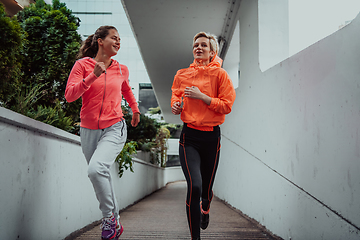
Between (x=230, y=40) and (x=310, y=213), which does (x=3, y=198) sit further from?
(x=230, y=40)

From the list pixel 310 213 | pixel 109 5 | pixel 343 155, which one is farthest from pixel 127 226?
pixel 109 5

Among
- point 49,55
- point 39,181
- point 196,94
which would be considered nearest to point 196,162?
point 196,94

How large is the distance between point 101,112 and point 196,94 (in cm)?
77

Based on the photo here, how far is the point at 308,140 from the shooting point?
91.5 inches

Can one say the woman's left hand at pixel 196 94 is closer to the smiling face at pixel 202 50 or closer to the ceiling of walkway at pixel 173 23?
the smiling face at pixel 202 50

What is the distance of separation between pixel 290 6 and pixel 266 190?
2.34 metres

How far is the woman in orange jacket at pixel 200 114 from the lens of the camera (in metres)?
2.41

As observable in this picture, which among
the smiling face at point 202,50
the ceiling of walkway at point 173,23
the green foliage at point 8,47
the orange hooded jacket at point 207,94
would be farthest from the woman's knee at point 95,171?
the ceiling of walkway at point 173,23

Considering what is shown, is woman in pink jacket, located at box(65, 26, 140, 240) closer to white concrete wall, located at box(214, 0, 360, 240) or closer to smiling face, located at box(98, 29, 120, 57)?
smiling face, located at box(98, 29, 120, 57)

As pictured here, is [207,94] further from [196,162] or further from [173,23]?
[173,23]

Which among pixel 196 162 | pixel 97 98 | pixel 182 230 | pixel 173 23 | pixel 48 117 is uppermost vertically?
pixel 173 23

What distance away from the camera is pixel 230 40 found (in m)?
6.27

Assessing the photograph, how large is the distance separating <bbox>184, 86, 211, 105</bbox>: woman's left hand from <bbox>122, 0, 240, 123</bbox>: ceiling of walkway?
3212 millimetres

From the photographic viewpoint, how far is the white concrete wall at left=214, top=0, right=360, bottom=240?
179cm
